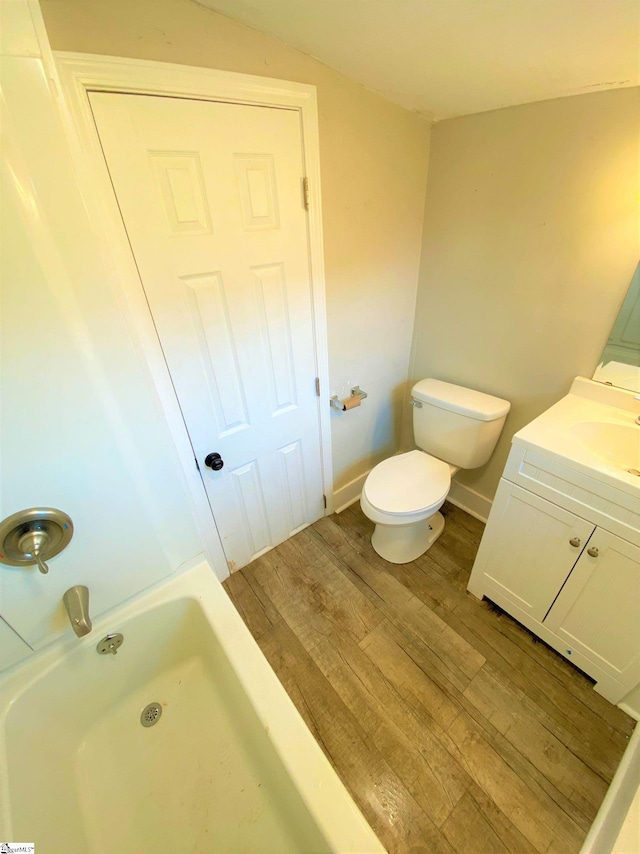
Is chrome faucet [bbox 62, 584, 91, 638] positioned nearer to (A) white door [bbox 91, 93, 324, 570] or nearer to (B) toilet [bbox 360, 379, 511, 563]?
(A) white door [bbox 91, 93, 324, 570]

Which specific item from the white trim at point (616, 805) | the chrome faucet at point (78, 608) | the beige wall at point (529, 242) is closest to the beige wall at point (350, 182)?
the beige wall at point (529, 242)

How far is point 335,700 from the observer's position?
48.6 inches

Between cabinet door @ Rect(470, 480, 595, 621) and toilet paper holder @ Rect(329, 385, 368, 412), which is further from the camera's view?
toilet paper holder @ Rect(329, 385, 368, 412)

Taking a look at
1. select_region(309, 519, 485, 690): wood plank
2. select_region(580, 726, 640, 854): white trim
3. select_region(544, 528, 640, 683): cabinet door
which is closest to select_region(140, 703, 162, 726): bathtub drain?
A: select_region(309, 519, 485, 690): wood plank

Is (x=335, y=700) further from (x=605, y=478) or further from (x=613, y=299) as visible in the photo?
(x=613, y=299)

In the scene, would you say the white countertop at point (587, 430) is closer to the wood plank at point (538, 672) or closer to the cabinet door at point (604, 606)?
the cabinet door at point (604, 606)

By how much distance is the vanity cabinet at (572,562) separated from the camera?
1.01m

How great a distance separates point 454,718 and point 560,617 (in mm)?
533

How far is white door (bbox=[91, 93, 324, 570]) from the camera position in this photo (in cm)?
90

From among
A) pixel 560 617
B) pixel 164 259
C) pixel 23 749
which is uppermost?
pixel 164 259

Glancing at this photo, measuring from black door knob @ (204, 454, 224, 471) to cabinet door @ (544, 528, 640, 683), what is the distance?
4.27ft

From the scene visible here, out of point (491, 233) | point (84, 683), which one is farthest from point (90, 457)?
point (491, 233)

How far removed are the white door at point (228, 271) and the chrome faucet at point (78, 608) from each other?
52 centimetres

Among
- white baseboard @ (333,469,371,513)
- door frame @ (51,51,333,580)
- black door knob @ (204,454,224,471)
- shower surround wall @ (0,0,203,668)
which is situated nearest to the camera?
shower surround wall @ (0,0,203,668)
